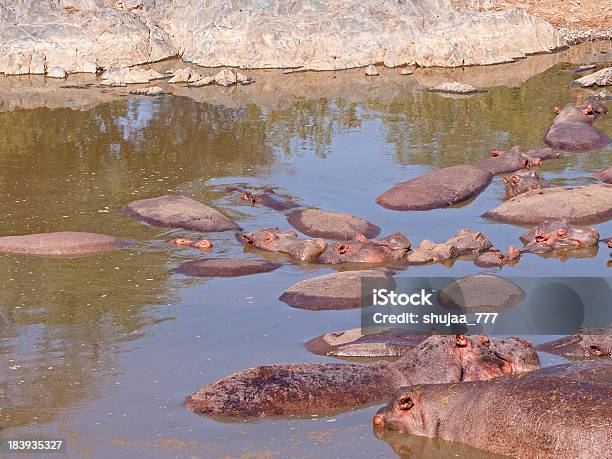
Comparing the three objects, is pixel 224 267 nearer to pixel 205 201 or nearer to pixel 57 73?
pixel 205 201

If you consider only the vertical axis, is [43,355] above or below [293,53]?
A: below

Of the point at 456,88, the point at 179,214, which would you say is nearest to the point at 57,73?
the point at 456,88

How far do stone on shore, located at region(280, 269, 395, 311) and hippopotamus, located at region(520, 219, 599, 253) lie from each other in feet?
6.49

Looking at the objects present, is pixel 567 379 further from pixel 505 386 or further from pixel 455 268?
pixel 455 268

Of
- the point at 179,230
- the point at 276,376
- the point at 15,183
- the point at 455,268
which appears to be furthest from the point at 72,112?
the point at 276,376

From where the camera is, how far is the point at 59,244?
37.9 ft

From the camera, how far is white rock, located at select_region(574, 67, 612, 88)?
19969mm

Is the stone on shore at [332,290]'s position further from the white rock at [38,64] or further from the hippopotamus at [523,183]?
the white rock at [38,64]

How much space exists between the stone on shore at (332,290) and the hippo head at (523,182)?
3697mm

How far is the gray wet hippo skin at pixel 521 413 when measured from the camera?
6.38 metres

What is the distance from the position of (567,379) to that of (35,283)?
18.9 ft

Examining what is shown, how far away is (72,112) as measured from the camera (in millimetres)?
19562

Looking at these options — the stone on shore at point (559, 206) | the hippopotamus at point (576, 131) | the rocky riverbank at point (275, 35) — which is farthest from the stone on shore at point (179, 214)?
the rocky riverbank at point (275, 35)

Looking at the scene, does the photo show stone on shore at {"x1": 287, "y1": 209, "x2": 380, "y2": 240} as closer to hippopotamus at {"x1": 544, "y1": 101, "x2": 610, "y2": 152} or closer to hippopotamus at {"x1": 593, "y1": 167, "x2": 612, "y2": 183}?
hippopotamus at {"x1": 593, "y1": 167, "x2": 612, "y2": 183}
